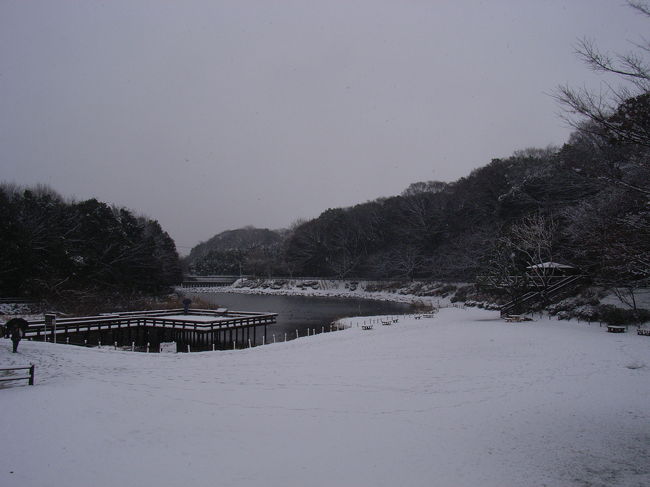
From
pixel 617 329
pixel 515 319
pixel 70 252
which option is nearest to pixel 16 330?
pixel 515 319

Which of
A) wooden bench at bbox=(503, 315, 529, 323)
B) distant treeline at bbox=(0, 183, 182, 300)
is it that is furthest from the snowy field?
distant treeline at bbox=(0, 183, 182, 300)

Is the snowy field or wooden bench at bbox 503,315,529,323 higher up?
wooden bench at bbox 503,315,529,323

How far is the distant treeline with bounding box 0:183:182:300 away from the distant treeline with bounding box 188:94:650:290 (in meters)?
36.0

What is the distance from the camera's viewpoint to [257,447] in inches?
307

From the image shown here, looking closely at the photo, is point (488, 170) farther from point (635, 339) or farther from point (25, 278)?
point (25, 278)

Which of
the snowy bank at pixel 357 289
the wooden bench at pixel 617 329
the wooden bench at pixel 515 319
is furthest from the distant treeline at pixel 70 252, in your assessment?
the wooden bench at pixel 617 329

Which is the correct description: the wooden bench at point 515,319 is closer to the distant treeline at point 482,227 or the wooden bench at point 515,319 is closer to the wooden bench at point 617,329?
the distant treeline at point 482,227

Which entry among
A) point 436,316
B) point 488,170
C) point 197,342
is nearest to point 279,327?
point 197,342

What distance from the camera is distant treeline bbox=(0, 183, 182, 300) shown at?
1369 inches

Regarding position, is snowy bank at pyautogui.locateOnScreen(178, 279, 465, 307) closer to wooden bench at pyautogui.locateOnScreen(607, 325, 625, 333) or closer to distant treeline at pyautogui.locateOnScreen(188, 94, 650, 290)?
distant treeline at pyautogui.locateOnScreen(188, 94, 650, 290)

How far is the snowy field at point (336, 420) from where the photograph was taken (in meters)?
6.72

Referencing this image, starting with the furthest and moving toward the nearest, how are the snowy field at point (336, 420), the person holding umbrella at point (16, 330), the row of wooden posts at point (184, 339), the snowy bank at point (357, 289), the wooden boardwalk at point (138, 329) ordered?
the snowy bank at point (357, 289)
the row of wooden posts at point (184, 339)
the wooden boardwalk at point (138, 329)
the person holding umbrella at point (16, 330)
the snowy field at point (336, 420)

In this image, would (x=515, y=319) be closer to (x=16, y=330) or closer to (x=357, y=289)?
(x=16, y=330)

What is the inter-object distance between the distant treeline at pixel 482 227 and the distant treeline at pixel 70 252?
118ft
